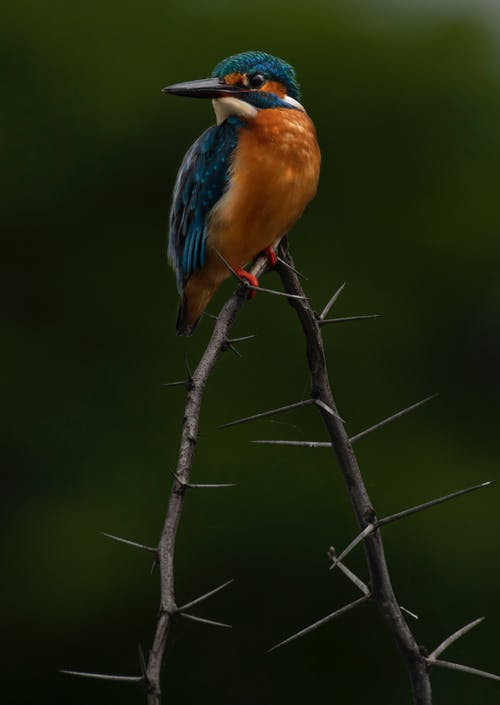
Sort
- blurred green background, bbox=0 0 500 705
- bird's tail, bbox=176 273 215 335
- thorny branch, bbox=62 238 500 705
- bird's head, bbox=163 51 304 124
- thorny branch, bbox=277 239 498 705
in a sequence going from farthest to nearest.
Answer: blurred green background, bbox=0 0 500 705 < bird's tail, bbox=176 273 215 335 < bird's head, bbox=163 51 304 124 < thorny branch, bbox=277 239 498 705 < thorny branch, bbox=62 238 500 705

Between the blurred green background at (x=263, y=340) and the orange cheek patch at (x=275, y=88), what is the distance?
8.74ft

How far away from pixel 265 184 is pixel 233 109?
0.12 m

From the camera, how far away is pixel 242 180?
1.67 meters

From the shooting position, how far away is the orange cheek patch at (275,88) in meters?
1.55

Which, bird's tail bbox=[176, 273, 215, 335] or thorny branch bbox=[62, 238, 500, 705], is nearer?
thorny branch bbox=[62, 238, 500, 705]

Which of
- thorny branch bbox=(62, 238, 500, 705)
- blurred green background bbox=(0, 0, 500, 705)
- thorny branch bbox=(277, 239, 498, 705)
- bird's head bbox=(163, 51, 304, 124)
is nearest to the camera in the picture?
thorny branch bbox=(62, 238, 500, 705)

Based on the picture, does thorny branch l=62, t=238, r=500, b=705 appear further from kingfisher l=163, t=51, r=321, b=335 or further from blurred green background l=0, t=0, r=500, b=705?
blurred green background l=0, t=0, r=500, b=705

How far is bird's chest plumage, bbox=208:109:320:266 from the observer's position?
1553mm

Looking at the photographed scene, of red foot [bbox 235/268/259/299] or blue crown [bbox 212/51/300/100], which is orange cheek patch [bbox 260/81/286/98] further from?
red foot [bbox 235/268/259/299]

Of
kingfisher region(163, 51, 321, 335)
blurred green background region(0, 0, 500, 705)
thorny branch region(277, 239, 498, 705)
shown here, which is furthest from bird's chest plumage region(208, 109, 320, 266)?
blurred green background region(0, 0, 500, 705)

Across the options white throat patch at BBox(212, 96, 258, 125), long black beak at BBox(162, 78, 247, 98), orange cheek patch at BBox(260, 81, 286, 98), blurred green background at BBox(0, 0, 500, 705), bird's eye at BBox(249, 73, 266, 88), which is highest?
long black beak at BBox(162, 78, 247, 98)

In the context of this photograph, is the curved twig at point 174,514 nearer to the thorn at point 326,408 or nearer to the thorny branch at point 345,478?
the thorny branch at point 345,478

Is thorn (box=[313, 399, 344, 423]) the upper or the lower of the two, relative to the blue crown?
lower

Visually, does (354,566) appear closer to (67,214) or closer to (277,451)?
(277,451)
